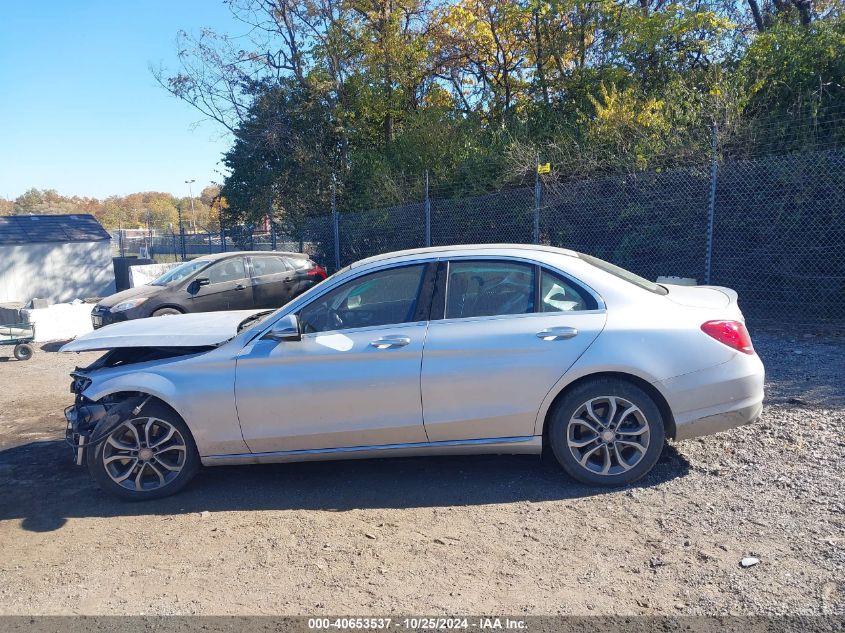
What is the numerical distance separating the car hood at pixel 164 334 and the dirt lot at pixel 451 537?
3.52 feet

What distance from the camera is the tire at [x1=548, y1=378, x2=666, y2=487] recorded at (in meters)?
4.41

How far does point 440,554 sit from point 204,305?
342 inches

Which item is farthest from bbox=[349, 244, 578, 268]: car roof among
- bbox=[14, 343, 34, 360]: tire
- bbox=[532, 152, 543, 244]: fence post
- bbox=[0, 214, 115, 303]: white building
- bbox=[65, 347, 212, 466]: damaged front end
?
bbox=[0, 214, 115, 303]: white building

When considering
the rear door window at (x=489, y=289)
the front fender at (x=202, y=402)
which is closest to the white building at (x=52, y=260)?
the front fender at (x=202, y=402)

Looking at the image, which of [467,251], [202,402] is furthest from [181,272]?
[467,251]

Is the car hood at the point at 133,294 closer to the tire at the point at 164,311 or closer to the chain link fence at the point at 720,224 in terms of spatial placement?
the tire at the point at 164,311

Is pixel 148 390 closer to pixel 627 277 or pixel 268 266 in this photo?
pixel 627 277

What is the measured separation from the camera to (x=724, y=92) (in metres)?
10.4

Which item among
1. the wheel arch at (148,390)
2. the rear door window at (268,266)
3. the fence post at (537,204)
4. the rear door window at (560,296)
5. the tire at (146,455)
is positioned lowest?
the tire at (146,455)

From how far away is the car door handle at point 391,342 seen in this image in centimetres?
450

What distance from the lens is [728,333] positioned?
4.46m

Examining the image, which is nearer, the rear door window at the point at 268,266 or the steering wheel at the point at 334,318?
the steering wheel at the point at 334,318

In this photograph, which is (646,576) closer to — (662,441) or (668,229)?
(662,441)

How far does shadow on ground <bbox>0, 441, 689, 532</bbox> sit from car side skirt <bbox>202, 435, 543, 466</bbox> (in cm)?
26
